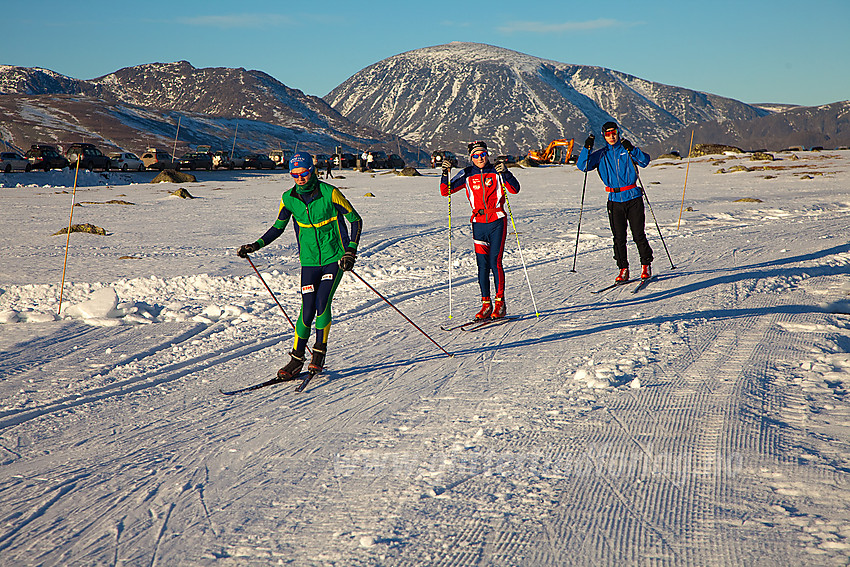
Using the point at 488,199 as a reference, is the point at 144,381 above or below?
below

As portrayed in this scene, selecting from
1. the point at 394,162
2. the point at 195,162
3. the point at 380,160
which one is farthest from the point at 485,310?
the point at 394,162

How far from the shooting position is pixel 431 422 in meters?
4.46

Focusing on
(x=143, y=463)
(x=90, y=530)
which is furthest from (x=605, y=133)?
(x=90, y=530)

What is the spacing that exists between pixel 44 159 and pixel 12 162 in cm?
167

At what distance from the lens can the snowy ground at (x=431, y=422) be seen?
3.07m

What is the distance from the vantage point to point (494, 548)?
9.69 ft

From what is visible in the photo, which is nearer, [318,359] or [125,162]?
[318,359]

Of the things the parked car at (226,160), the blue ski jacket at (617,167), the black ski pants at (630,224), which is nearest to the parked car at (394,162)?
the parked car at (226,160)

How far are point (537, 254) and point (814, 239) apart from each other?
539 cm

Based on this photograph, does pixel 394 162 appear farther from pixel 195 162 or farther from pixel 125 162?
pixel 125 162

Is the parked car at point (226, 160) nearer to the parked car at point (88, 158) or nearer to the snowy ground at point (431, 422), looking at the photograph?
the parked car at point (88, 158)

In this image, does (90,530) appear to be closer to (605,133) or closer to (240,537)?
(240,537)

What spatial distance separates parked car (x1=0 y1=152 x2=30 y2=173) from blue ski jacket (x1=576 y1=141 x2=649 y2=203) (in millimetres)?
30947

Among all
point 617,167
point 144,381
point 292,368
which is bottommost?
point 144,381
